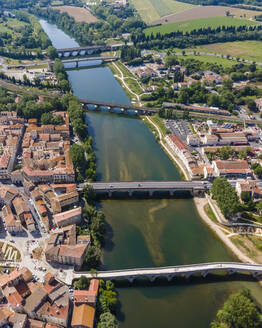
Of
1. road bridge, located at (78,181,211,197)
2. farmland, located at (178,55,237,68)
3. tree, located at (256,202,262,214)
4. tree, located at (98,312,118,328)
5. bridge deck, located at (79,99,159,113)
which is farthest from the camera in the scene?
farmland, located at (178,55,237,68)

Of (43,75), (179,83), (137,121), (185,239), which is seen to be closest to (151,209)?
(185,239)

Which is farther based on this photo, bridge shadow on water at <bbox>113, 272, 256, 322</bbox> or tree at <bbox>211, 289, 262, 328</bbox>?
bridge shadow on water at <bbox>113, 272, 256, 322</bbox>

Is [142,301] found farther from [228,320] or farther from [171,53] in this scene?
[171,53]

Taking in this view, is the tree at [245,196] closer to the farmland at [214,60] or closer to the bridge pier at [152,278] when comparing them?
the bridge pier at [152,278]

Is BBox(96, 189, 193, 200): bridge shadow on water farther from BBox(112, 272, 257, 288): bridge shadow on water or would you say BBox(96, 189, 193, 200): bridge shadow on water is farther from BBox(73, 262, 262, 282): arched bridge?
BBox(112, 272, 257, 288): bridge shadow on water

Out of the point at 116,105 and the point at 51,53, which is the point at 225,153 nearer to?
the point at 116,105

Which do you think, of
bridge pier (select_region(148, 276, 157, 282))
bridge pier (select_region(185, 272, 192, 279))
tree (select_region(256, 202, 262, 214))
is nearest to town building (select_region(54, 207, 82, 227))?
bridge pier (select_region(148, 276, 157, 282))

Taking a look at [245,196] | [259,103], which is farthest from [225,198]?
[259,103]
